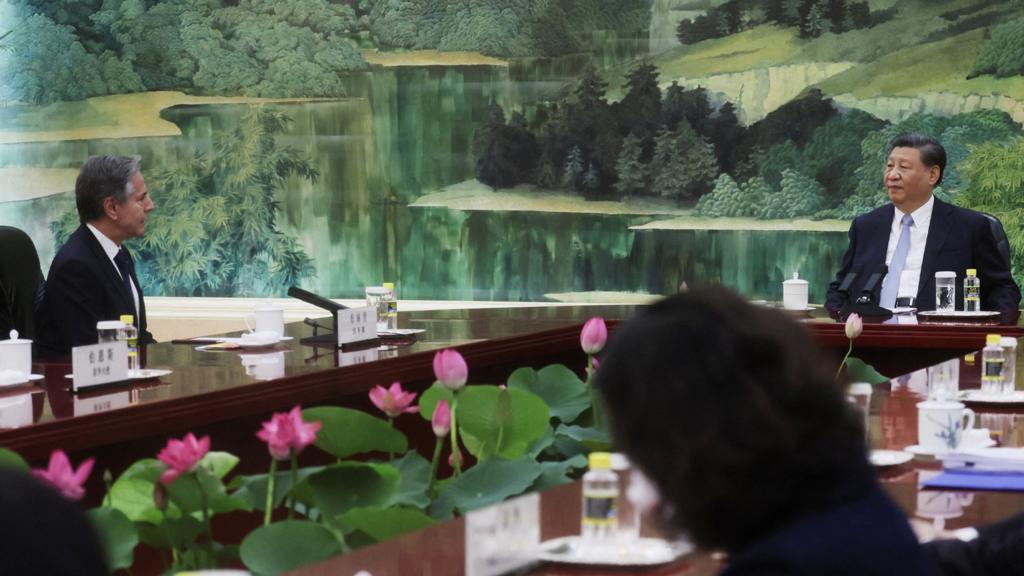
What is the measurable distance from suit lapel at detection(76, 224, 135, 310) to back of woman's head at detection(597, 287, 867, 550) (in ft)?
12.7

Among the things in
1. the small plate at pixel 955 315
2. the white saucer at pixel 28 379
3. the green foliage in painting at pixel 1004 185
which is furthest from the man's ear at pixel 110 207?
the green foliage in painting at pixel 1004 185

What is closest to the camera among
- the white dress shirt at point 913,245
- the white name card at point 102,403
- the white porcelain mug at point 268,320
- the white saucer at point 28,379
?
the white name card at point 102,403

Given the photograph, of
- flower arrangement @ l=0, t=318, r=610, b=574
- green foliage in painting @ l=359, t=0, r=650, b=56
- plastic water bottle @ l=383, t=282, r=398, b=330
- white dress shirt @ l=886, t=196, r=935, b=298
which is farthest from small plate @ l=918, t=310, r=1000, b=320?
green foliage in painting @ l=359, t=0, r=650, b=56

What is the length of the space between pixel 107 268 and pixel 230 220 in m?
4.03

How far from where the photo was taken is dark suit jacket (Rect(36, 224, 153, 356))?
15.3 ft

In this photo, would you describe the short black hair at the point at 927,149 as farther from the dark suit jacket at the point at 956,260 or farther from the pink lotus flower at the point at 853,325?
the pink lotus flower at the point at 853,325

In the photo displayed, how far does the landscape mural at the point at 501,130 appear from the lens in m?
7.79

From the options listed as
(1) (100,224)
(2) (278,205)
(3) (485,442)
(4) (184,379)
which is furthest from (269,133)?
(3) (485,442)

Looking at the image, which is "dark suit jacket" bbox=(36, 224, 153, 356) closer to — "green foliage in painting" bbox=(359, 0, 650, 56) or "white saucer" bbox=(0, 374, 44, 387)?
"white saucer" bbox=(0, 374, 44, 387)

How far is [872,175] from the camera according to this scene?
7.82m

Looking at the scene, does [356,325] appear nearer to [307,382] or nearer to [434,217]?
[307,382]

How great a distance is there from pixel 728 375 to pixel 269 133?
25.6ft

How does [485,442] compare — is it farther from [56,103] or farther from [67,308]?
[56,103]

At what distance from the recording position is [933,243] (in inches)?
231
